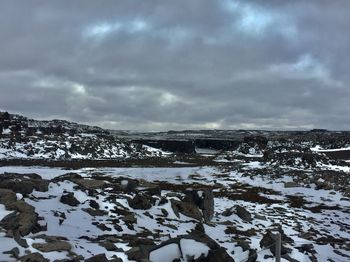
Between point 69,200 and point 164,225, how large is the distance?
4.12 metres

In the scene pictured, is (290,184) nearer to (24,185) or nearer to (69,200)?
(69,200)

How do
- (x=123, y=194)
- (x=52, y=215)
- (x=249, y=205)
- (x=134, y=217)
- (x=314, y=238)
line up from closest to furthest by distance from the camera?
1. (x=52, y=215)
2. (x=134, y=217)
3. (x=314, y=238)
4. (x=123, y=194)
5. (x=249, y=205)

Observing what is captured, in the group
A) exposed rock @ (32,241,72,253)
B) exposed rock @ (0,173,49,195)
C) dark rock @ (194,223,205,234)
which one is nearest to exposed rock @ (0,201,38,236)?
exposed rock @ (32,241,72,253)

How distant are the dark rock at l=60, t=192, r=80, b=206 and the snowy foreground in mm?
42

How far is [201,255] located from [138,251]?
1940mm

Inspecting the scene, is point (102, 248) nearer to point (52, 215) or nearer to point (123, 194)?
point (52, 215)

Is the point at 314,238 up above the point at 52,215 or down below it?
below

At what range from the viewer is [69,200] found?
63.1 feet

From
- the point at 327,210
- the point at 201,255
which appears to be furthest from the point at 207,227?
the point at 327,210

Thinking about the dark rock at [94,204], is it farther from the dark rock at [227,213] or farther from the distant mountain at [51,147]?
the distant mountain at [51,147]

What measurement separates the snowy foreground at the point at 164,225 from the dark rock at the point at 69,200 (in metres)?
0.04

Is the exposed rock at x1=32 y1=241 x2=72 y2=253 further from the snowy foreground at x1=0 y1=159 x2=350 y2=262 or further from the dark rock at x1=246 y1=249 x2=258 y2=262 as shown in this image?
the dark rock at x1=246 y1=249 x2=258 y2=262

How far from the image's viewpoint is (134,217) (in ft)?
63.0

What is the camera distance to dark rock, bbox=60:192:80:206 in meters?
19.2
